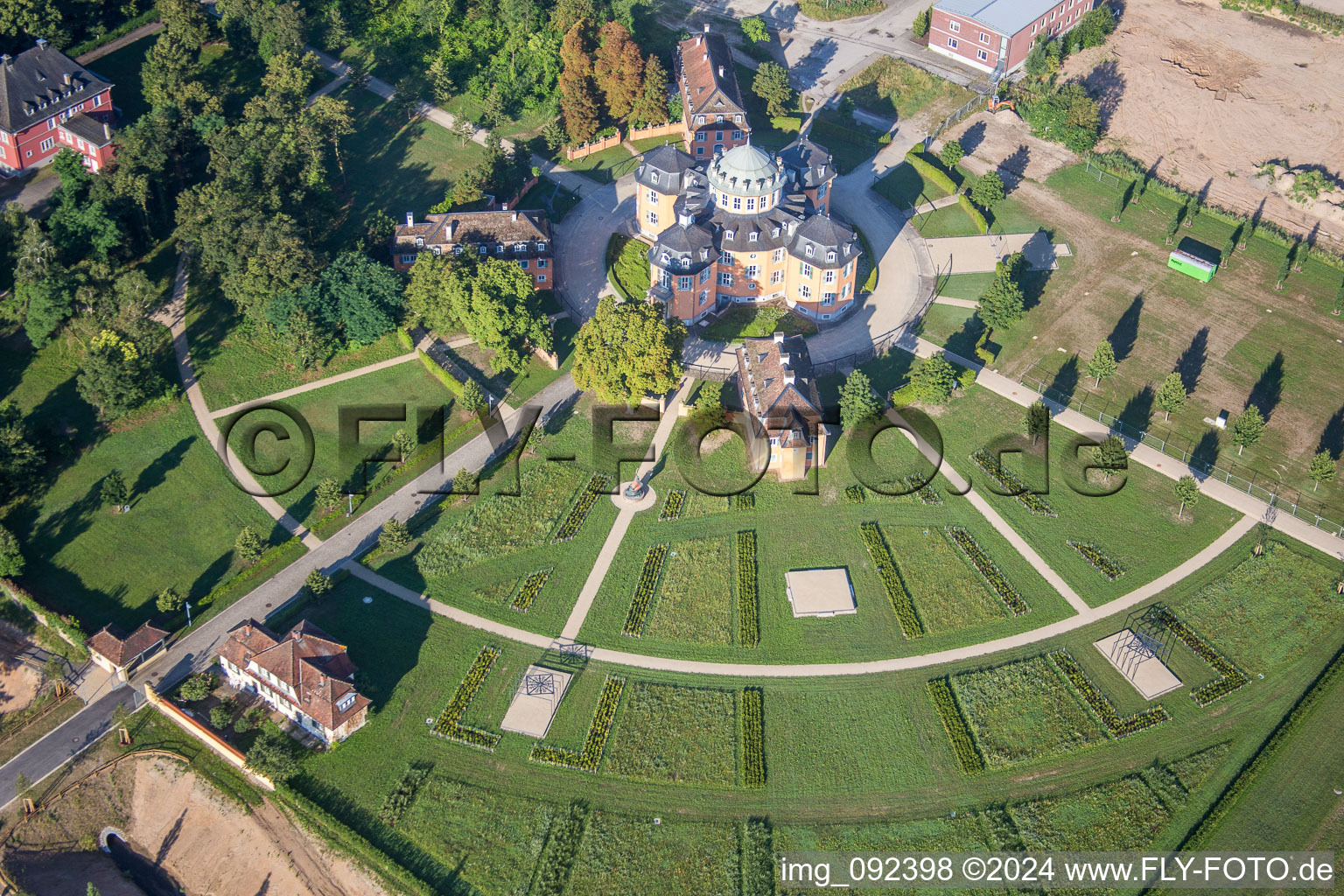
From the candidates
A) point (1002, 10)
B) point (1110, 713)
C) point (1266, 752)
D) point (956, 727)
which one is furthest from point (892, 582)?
point (1002, 10)

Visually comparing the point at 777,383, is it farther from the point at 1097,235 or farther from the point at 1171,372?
the point at 1097,235

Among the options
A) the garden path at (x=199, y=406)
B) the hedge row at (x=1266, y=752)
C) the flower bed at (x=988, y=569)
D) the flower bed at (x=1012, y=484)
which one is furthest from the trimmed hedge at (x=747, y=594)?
the garden path at (x=199, y=406)

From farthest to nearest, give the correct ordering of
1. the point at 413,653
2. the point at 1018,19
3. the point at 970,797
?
the point at 1018,19
the point at 413,653
the point at 970,797

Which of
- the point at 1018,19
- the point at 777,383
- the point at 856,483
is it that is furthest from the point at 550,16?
the point at 856,483

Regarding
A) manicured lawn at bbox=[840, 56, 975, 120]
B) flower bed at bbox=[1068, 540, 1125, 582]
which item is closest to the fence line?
flower bed at bbox=[1068, 540, 1125, 582]

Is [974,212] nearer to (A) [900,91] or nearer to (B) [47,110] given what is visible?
(A) [900,91]

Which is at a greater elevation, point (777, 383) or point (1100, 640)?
point (777, 383)
